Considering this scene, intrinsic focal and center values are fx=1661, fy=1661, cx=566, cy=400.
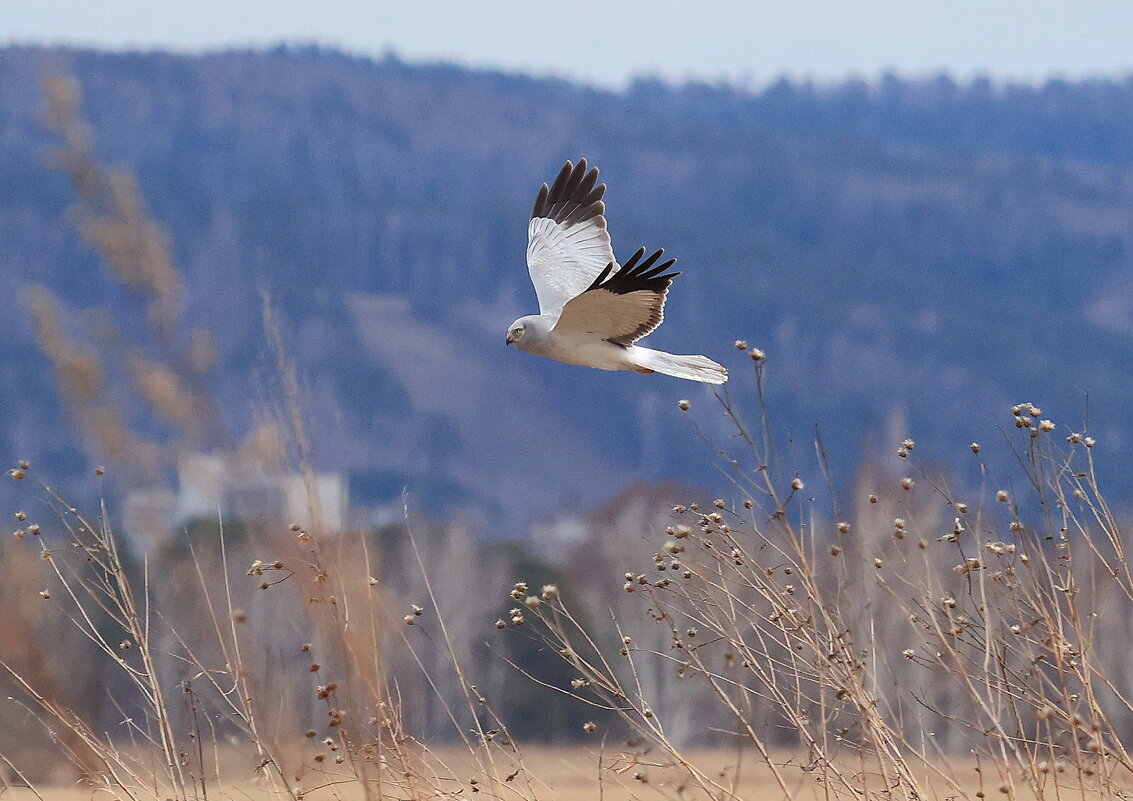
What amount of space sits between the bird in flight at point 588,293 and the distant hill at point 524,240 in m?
36.6

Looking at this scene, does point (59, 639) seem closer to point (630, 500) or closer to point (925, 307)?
point (630, 500)

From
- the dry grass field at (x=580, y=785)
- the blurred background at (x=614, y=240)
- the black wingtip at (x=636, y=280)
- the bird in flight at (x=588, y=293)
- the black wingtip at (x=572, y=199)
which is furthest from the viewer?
the blurred background at (x=614, y=240)

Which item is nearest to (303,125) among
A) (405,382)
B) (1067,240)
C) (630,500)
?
(405,382)

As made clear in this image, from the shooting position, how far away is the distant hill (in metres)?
61.6

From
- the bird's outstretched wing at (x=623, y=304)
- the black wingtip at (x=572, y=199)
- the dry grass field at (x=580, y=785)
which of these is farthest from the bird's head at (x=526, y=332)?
the dry grass field at (x=580, y=785)

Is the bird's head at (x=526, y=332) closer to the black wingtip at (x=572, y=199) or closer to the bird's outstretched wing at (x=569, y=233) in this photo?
the bird's outstretched wing at (x=569, y=233)

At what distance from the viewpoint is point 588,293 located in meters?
5.88

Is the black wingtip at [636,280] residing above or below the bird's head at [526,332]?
above

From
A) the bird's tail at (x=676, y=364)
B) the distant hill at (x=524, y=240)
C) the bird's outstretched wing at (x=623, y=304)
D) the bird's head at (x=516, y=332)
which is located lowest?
the distant hill at (x=524, y=240)

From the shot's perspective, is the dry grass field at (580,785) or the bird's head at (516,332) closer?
the dry grass field at (580,785)

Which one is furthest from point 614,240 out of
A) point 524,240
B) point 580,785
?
point 580,785

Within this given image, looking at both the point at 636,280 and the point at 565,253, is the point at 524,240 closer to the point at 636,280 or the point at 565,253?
the point at 565,253

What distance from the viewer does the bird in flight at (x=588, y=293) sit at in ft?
19.2

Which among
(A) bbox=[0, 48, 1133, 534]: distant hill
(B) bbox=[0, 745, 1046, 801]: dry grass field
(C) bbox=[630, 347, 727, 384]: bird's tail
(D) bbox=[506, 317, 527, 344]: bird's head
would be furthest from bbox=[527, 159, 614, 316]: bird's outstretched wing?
(A) bbox=[0, 48, 1133, 534]: distant hill
